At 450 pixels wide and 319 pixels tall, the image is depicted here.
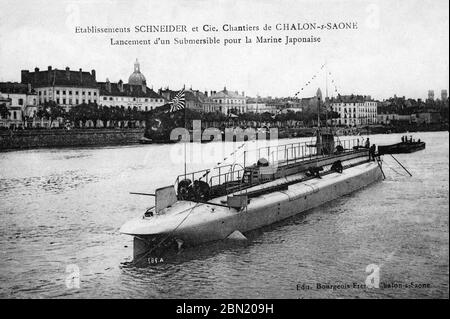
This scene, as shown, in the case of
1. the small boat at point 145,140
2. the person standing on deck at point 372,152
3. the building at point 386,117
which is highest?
the building at point 386,117

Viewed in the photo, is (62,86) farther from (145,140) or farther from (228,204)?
(228,204)

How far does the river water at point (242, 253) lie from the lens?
12.5 m

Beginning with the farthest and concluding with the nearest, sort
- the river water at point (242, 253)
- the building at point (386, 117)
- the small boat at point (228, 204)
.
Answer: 1. the building at point (386, 117)
2. the small boat at point (228, 204)
3. the river water at point (242, 253)

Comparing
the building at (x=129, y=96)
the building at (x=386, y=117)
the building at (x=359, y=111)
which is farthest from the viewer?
the building at (x=359, y=111)

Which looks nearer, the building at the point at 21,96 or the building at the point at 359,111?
the building at the point at 21,96

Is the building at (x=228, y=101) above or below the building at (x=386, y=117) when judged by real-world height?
above

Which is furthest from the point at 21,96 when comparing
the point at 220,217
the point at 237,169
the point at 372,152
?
the point at 220,217

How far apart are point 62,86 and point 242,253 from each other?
61.9 metres

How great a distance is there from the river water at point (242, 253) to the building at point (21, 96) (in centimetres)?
4167

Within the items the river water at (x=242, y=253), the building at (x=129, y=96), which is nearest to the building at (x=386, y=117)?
the building at (x=129, y=96)

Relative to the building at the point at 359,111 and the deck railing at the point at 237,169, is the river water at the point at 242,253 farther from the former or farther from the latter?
the building at the point at 359,111

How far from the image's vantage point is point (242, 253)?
15.2 m

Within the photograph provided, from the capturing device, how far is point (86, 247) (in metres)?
16.3

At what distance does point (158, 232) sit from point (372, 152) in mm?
24858
